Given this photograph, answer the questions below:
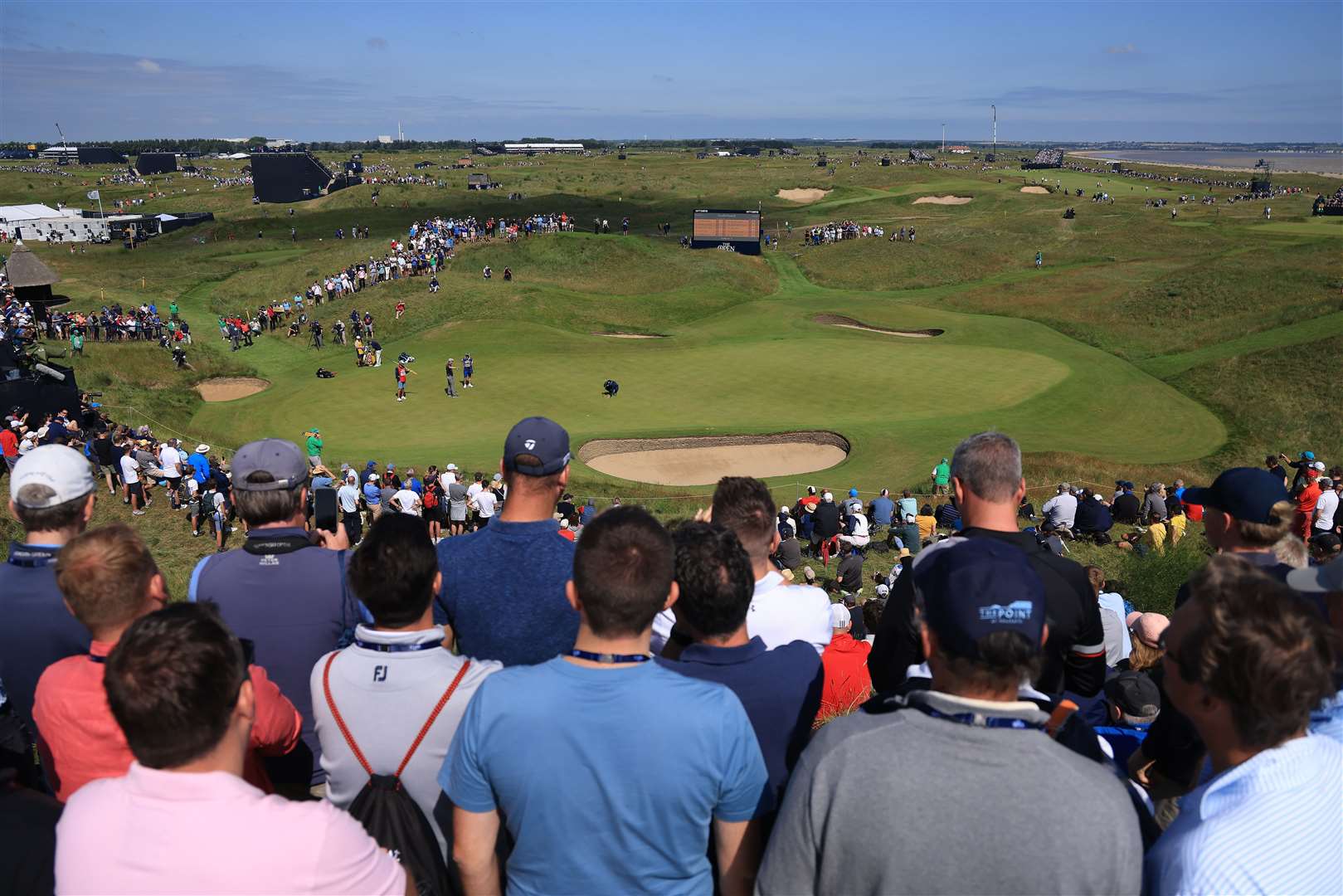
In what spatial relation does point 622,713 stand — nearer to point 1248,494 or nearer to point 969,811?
point 969,811

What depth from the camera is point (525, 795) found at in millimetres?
3273

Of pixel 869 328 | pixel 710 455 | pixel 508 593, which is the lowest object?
pixel 710 455

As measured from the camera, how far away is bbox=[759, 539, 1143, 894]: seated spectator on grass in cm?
272

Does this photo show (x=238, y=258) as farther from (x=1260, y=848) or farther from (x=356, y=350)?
(x=1260, y=848)

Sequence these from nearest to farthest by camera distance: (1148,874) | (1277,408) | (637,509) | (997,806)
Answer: (997,806) < (1148,874) < (637,509) < (1277,408)

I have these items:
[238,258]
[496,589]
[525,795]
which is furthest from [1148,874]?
[238,258]

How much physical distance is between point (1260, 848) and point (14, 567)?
5783mm

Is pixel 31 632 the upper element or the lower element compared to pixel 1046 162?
lower

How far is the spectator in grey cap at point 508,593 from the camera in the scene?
443 centimetres

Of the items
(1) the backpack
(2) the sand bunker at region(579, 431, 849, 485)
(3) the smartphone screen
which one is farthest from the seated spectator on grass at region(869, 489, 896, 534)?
(1) the backpack

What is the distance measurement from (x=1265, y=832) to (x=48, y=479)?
5878 millimetres

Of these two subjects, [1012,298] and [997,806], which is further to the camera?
[1012,298]

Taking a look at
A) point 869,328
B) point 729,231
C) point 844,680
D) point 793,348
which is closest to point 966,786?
point 844,680

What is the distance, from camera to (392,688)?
3719 mm
